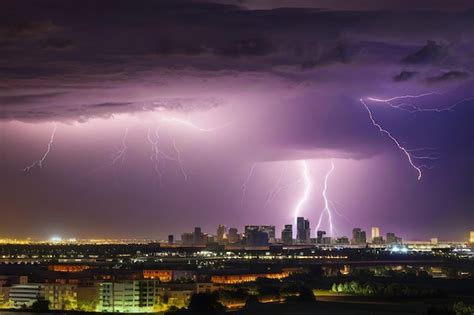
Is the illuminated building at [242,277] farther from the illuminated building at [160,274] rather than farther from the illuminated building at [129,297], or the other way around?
the illuminated building at [129,297]

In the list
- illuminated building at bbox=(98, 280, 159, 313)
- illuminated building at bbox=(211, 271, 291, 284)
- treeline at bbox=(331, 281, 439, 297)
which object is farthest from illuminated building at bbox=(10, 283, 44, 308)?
treeline at bbox=(331, 281, 439, 297)

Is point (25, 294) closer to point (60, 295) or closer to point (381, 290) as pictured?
point (60, 295)

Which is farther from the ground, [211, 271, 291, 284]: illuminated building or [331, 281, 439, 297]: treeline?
[211, 271, 291, 284]: illuminated building

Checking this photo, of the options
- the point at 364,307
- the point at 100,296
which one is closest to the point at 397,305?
the point at 364,307

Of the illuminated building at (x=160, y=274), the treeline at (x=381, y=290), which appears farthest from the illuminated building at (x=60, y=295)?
the treeline at (x=381, y=290)

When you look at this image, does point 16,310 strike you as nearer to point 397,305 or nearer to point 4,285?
point 4,285

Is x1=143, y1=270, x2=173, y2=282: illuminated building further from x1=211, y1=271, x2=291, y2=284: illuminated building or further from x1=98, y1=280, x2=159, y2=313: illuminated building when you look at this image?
x1=98, y1=280, x2=159, y2=313: illuminated building

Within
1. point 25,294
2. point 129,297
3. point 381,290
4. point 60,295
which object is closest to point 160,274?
point 25,294
